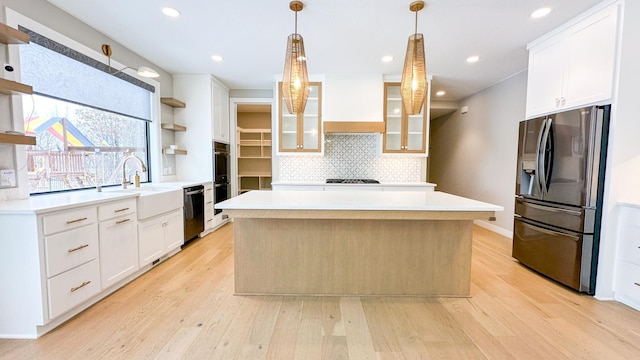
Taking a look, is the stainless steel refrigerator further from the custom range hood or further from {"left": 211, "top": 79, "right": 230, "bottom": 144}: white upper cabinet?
{"left": 211, "top": 79, "right": 230, "bottom": 144}: white upper cabinet

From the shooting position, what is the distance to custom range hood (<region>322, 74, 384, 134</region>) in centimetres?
407

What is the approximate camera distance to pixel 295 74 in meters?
2.05

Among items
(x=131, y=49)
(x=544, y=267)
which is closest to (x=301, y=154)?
(x=131, y=49)

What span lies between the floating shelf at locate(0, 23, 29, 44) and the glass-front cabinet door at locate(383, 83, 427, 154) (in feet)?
12.8

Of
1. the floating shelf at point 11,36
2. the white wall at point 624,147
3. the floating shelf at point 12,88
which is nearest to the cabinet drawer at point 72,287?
the floating shelf at point 12,88

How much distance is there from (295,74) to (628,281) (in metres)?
3.16

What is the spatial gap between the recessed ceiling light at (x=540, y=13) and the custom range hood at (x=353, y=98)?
76.7 inches

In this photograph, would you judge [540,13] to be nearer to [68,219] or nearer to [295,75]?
[295,75]

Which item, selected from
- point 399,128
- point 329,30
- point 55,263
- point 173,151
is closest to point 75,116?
point 173,151

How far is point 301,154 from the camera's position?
430 cm

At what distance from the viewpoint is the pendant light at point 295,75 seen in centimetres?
204

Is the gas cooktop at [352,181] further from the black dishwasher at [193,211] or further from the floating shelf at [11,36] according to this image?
the floating shelf at [11,36]

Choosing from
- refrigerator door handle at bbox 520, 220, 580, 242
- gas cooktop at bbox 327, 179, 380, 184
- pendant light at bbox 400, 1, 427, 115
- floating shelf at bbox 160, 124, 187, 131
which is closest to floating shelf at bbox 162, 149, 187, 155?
floating shelf at bbox 160, 124, 187, 131

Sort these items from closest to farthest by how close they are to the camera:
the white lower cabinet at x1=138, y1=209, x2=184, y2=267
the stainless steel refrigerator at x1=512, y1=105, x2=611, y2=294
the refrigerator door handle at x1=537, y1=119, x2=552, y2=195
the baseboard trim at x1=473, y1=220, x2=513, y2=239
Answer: the stainless steel refrigerator at x1=512, y1=105, x2=611, y2=294 < the refrigerator door handle at x1=537, y1=119, x2=552, y2=195 < the white lower cabinet at x1=138, y1=209, x2=184, y2=267 < the baseboard trim at x1=473, y1=220, x2=513, y2=239
